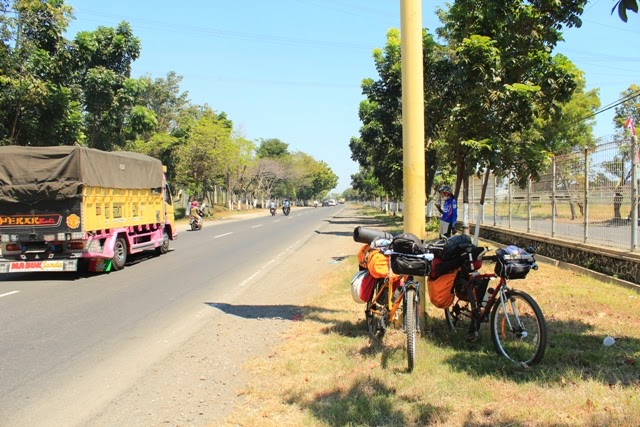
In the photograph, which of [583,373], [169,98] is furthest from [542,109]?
[169,98]

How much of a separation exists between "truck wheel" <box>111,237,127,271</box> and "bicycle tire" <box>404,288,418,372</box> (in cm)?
969

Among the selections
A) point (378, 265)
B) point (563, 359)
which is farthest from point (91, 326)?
point (563, 359)

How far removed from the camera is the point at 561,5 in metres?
7.67

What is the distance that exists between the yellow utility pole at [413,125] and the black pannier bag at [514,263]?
1198mm

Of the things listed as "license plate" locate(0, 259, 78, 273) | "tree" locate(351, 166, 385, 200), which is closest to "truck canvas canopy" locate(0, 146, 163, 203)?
"license plate" locate(0, 259, 78, 273)

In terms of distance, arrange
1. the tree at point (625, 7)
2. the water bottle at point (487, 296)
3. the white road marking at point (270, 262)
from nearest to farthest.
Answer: the tree at point (625, 7), the water bottle at point (487, 296), the white road marking at point (270, 262)

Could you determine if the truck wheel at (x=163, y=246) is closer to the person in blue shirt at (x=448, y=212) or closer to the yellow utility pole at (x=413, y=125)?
the person in blue shirt at (x=448, y=212)

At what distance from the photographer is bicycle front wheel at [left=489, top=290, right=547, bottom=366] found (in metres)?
4.63

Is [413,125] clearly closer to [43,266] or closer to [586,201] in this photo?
[586,201]

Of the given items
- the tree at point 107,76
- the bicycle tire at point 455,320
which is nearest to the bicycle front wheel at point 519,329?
the bicycle tire at point 455,320

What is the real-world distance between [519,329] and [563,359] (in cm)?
53

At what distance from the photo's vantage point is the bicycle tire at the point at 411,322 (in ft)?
15.6

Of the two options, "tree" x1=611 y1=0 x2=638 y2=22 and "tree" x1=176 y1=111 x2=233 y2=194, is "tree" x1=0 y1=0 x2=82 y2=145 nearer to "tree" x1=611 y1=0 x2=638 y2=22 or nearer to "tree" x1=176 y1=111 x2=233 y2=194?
"tree" x1=611 y1=0 x2=638 y2=22

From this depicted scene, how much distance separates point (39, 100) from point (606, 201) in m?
17.3
